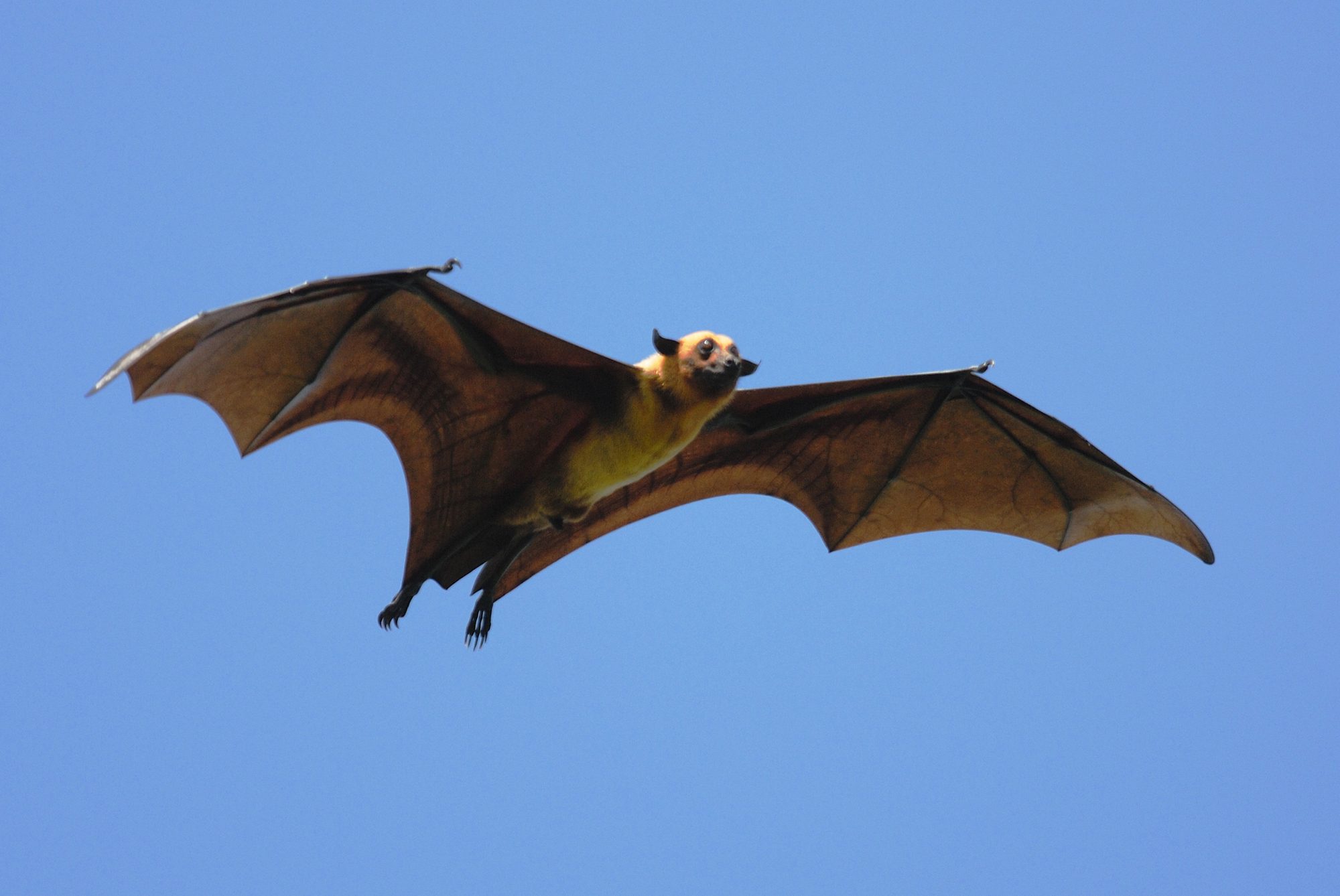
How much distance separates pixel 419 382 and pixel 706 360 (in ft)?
6.34

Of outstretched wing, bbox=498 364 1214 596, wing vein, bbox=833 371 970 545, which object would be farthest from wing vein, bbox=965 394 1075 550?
wing vein, bbox=833 371 970 545

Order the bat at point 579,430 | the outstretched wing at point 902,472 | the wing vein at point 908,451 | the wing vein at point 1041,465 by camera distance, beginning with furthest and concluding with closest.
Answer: the wing vein at point 1041,465, the wing vein at point 908,451, the outstretched wing at point 902,472, the bat at point 579,430

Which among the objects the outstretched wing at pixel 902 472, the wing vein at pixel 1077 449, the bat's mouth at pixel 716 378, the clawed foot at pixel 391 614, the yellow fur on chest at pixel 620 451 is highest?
the wing vein at pixel 1077 449

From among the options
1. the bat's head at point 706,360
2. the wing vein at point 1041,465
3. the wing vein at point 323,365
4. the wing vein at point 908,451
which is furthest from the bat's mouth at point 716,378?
the wing vein at point 1041,465

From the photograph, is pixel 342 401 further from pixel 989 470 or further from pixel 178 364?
pixel 989 470

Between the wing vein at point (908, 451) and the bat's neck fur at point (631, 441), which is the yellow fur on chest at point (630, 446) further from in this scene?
the wing vein at point (908, 451)

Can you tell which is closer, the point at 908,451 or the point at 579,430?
the point at 579,430

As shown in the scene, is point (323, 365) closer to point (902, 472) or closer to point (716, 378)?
point (716, 378)

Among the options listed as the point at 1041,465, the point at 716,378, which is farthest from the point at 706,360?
the point at 1041,465

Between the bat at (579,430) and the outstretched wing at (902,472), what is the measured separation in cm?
2

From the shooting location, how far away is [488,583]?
1116 centimetres

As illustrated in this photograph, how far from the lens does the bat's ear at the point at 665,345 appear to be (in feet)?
32.7

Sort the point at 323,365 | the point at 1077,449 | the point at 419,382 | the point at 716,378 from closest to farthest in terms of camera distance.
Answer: the point at 716,378 < the point at 323,365 < the point at 419,382 < the point at 1077,449

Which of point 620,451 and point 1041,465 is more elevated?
point 1041,465
